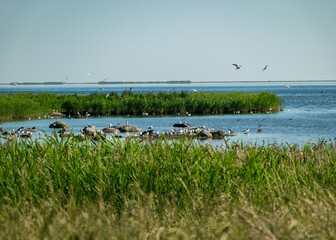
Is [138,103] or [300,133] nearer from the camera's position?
[300,133]

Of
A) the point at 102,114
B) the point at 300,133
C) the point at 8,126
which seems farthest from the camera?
the point at 102,114

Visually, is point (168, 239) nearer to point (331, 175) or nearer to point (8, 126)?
point (331, 175)

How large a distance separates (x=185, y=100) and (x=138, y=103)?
4.87 m

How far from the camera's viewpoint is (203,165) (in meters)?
8.40

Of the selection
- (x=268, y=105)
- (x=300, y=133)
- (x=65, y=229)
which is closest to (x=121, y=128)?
(x=300, y=133)

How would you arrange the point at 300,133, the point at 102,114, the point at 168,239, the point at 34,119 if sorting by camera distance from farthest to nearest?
the point at 102,114
the point at 34,119
the point at 300,133
the point at 168,239

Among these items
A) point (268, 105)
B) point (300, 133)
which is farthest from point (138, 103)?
point (300, 133)

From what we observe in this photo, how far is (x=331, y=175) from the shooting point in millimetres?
8641

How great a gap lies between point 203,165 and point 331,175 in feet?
7.96

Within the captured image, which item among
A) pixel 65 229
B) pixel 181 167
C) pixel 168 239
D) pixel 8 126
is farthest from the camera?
pixel 8 126

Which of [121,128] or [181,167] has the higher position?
[181,167]

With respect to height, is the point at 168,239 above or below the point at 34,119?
above

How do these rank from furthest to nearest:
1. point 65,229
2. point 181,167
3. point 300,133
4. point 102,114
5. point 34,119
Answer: point 102,114, point 34,119, point 300,133, point 181,167, point 65,229

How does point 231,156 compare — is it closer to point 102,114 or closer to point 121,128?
point 121,128
